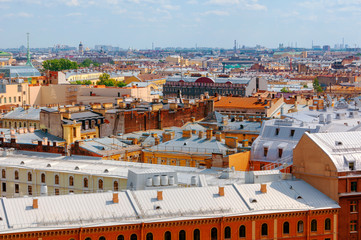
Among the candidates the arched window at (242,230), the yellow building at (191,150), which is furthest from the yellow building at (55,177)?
the arched window at (242,230)

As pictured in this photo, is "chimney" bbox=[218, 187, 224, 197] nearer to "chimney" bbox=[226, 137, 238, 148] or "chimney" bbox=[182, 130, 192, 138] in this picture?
"chimney" bbox=[226, 137, 238, 148]

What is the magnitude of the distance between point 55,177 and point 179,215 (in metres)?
16.5

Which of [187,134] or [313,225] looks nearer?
[313,225]

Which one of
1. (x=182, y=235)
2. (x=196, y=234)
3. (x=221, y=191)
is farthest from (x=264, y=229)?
(x=182, y=235)

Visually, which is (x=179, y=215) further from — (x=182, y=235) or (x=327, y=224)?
(x=327, y=224)

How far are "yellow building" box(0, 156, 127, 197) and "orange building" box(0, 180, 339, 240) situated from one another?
9.92 metres

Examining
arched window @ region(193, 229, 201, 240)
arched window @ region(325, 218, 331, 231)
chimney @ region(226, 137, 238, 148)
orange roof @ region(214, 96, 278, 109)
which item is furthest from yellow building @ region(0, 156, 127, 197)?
orange roof @ region(214, 96, 278, 109)

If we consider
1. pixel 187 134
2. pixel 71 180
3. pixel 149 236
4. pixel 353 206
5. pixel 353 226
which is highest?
pixel 187 134

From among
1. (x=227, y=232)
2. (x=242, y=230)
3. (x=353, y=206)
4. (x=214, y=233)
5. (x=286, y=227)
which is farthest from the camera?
(x=353, y=206)

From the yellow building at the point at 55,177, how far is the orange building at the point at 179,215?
992 cm

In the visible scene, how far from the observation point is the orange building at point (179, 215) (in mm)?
38062

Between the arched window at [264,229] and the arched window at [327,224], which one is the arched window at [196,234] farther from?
the arched window at [327,224]

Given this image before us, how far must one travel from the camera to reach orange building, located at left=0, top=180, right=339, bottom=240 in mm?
38062

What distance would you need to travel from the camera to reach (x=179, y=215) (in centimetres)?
4022
